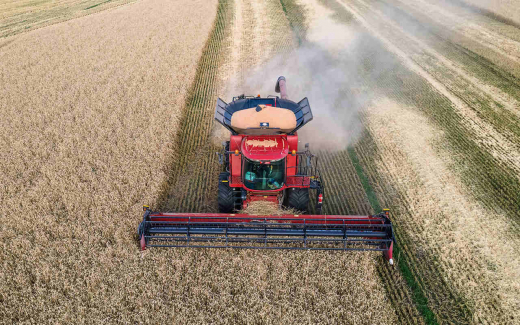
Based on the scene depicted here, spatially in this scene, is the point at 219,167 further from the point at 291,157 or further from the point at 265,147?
the point at 291,157

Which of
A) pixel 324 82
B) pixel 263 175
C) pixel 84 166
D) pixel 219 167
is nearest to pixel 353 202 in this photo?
pixel 263 175

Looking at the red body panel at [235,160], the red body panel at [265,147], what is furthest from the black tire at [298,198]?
the red body panel at [235,160]

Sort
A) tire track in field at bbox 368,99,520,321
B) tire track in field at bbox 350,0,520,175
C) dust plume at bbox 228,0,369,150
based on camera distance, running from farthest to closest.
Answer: dust plume at bbox 228,0,369,150 → tire track in field at bbox 350,0,520,175 → tire track in field at bbox 368,99,520,321

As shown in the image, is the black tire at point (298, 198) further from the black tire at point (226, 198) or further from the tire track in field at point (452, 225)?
the tire track in field at point (452, 225)

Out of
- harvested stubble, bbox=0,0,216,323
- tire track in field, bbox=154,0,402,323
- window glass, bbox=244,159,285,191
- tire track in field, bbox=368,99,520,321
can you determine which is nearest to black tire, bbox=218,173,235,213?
window glass, bbox=244,159,285,191

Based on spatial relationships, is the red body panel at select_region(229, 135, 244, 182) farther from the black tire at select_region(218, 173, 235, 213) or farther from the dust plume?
the dust plume
